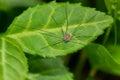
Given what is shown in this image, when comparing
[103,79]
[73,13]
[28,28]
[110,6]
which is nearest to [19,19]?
[28,28]

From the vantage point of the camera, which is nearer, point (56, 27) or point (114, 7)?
point (56, 27)

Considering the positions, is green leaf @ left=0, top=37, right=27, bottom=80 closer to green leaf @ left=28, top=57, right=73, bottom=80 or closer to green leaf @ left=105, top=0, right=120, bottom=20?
green leaf @ left=28, top=57, right=73, bottom=80

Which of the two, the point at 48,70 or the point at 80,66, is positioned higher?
the point at 48,70

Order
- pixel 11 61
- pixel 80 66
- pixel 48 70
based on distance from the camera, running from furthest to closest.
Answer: pixel 80 66, pixel 48 70, pixel 11 61

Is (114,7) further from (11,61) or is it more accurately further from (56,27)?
(11,61)

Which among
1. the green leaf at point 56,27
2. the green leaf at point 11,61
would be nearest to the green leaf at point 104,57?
the green leaf at point 56,27

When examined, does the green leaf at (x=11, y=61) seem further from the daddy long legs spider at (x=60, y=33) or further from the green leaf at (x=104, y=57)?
the green leaf at (x=104, y=57)

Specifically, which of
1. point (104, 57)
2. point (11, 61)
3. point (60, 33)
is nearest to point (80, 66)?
point (104, 57)

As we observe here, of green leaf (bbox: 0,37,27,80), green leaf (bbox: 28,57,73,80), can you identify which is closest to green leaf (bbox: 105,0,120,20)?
green leaf (bbox: 28,57,73,80)
